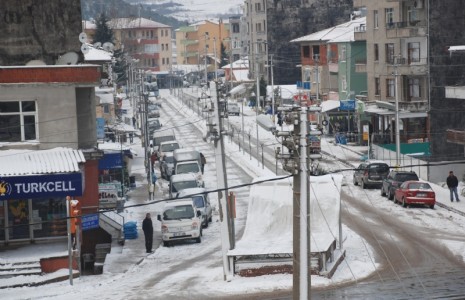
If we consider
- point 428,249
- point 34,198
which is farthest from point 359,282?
point 34,198

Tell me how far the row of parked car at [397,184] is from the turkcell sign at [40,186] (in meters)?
11.4

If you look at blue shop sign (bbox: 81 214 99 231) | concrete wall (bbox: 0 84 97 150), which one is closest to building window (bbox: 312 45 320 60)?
concrete wall (bbox: 0 84 97 150)

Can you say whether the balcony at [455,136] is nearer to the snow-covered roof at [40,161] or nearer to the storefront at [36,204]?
the snow-covered roof at [40,161]

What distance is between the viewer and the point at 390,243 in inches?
1631

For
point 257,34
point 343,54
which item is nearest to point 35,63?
point 343,54

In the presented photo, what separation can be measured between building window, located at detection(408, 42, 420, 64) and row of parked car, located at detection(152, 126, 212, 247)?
58.1ft

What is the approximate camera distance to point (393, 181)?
53.0 metres

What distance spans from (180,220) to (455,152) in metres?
24.8

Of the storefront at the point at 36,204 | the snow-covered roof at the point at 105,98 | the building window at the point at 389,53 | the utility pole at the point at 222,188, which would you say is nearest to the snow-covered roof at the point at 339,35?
the building window at the point at 389,53

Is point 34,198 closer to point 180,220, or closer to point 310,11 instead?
point 180,220

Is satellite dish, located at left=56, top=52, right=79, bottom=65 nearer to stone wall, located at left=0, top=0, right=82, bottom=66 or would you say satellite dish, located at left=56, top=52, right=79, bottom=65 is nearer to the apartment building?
stone wall, located at left=0, top=0, right=82, bottom=66

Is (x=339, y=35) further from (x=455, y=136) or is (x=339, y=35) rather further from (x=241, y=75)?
(x=241, y=75)

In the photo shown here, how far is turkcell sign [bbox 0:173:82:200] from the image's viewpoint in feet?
132

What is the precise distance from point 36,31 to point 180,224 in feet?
34.5
